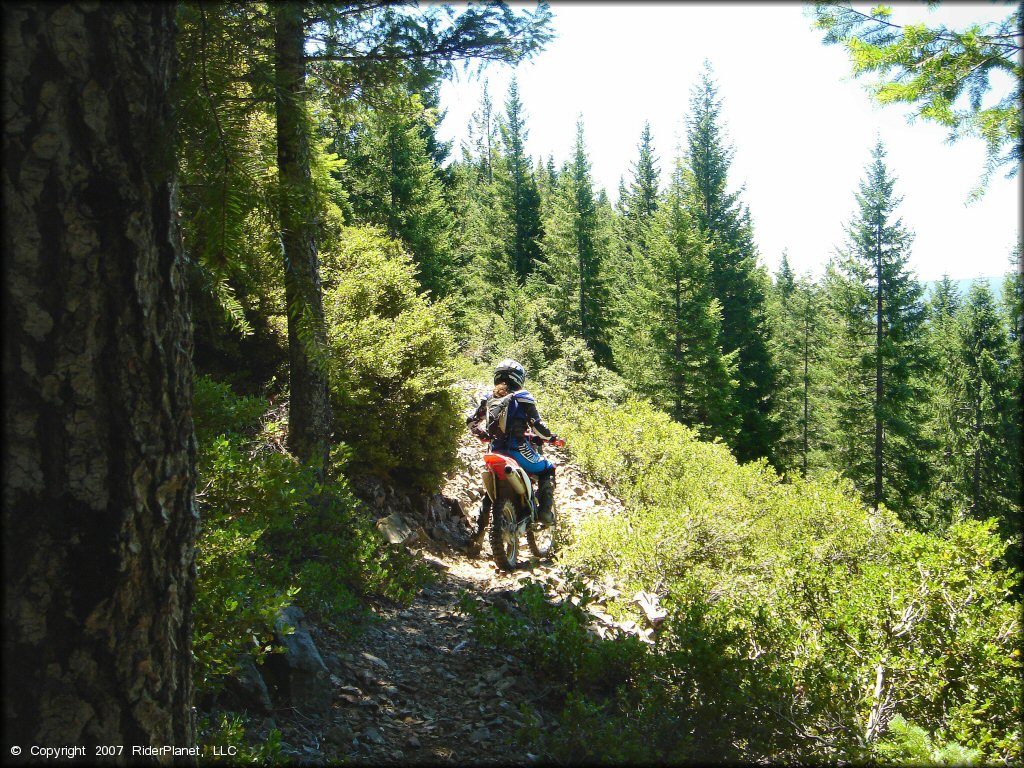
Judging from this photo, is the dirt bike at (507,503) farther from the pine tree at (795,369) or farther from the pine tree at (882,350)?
the pine tree at (795,369)

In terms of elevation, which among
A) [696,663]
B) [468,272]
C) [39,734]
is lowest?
[696,663]

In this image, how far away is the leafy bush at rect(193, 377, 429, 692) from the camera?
3.18 metres

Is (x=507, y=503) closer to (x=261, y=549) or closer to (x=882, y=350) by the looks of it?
(x=261, y=549)

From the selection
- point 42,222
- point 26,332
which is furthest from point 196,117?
point 26,332

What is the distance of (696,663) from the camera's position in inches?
148

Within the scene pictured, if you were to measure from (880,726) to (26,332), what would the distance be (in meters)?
4.54

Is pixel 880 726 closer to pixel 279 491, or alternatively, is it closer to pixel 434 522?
→ pixel 279 491

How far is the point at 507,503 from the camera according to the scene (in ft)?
23.0

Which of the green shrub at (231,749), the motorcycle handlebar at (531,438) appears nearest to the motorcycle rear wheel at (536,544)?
the motorcycle handlebar at (531,438)

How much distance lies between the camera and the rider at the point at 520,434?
700cm

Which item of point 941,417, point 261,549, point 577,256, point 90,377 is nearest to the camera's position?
point 90,377

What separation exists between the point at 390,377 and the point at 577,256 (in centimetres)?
2403

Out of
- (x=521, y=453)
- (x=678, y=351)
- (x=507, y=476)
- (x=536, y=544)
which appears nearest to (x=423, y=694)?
(x=507, y=476)

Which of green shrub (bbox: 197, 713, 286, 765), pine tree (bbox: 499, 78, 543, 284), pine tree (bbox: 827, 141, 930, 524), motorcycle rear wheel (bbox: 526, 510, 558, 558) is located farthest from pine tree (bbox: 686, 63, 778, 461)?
green shrub (bbox: 197, 713, 286, 765)
